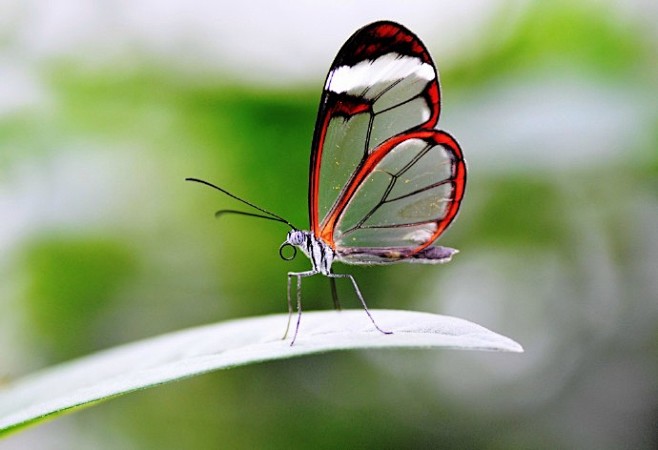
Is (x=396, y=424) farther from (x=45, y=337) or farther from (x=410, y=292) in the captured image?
(x=45, y=337)

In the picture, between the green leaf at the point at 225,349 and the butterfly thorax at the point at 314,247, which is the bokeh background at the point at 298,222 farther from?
the green leaf at the point at 225,349

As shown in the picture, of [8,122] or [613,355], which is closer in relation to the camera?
[8,122]

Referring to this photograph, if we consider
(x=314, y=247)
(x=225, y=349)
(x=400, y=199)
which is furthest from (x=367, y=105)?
(x=225, y=349)

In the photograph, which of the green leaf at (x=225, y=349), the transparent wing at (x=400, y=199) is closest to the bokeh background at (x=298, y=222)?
the transparent wing at (x=400, y=199)

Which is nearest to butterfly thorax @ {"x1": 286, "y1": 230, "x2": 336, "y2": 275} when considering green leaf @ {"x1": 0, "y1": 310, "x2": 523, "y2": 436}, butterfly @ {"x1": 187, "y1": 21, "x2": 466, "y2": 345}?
butterfly @ {"x1": 187, "y1": 21, "x2": 466, "y2": 345}

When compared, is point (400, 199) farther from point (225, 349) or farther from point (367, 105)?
point (225, 349)

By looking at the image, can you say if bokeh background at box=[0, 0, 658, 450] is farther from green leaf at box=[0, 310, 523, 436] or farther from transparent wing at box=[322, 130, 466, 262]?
green leaf at box=[0, 310, 523, 436]

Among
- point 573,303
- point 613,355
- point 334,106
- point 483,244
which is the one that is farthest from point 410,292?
point 334,106
